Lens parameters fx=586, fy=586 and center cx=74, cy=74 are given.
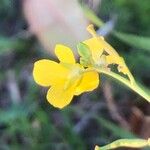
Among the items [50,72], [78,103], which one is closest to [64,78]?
[50,72]

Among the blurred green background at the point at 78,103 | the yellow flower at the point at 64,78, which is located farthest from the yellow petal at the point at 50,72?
the blurred green background at the point at 78,103

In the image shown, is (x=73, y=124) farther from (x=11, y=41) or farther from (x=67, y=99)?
(x=67, y=99)

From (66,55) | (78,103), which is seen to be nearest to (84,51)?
(66,55)

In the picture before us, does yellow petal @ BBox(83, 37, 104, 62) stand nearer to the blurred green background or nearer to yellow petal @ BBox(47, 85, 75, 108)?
yellow petal @ BBox(47, 85, 75, 108)

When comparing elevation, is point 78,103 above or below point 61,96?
below

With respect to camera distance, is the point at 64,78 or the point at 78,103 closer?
the point at 64,78

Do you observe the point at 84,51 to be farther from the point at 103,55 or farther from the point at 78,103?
the point at 78,103

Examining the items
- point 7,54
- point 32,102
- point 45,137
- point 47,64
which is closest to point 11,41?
point 7,54
